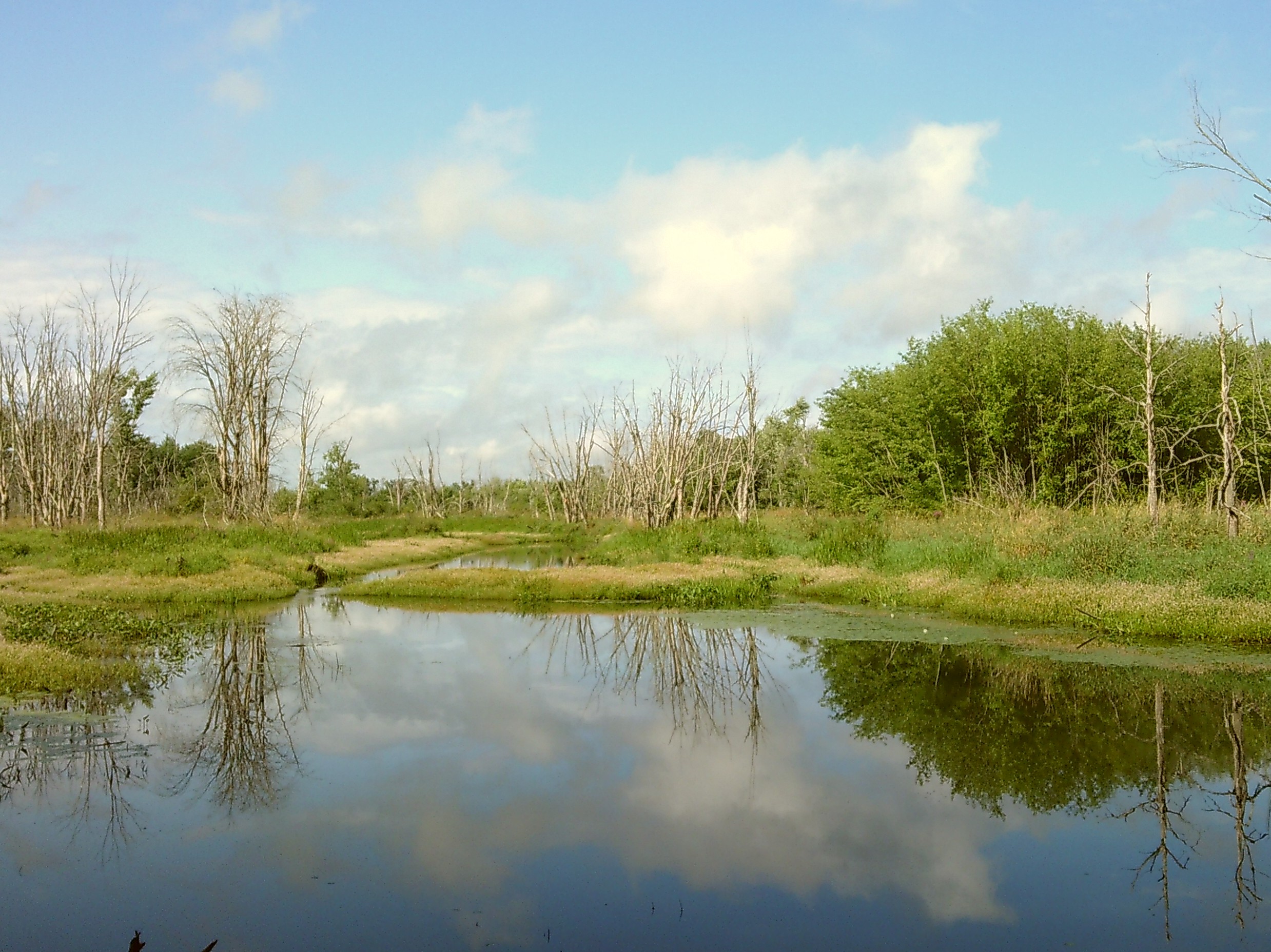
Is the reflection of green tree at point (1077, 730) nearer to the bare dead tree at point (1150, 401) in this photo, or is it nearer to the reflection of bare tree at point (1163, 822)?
the reflection of bare tree at point (1163, 822)

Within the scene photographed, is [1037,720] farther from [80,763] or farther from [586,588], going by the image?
[586,588]

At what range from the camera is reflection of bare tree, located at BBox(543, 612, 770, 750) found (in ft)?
41.6

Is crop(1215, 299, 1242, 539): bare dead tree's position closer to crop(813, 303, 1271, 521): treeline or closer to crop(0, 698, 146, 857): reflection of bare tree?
crop(813, 303, 1271, 521): treeline

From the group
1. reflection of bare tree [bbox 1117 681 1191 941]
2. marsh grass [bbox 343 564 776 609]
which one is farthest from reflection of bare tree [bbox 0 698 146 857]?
marsh grass [bbox 343 564 776 609]

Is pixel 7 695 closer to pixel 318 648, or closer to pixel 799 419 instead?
pixel 318 648

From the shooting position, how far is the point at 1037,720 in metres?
11.0

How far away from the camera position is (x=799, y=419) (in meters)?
74.2

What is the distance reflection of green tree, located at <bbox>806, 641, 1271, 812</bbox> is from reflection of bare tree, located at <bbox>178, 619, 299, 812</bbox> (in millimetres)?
7046

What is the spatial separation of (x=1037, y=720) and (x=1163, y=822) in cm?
307

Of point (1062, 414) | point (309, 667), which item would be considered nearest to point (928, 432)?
point (1062, 414)

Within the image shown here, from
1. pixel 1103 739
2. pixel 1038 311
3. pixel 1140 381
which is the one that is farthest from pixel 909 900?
pixel 1038 311

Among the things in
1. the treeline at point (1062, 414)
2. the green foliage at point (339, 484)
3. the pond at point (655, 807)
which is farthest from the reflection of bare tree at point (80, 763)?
the green foliage at point (339, 484)

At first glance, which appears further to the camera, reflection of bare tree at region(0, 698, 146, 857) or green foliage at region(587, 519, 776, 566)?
green foliage at region(587, 519, 776, 566)

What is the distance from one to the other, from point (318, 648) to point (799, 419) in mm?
61647
